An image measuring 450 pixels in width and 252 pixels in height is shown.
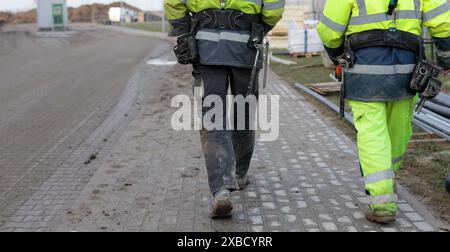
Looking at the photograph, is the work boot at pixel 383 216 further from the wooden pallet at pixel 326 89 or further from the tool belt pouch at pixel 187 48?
the wooden pallet at pixel 326 89

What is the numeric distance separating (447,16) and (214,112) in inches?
70.2

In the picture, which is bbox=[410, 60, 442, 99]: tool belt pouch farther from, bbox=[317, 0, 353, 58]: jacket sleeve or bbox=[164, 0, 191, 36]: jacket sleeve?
bbox=[164, 0, 191, 36]: jacket sleeve

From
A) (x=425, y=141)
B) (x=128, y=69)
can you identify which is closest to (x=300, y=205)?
(x=425, y=141)

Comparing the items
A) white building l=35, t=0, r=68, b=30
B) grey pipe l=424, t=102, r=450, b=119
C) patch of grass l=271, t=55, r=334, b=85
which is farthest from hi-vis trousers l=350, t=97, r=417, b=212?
white building l=35, t=0, r=68, b=30

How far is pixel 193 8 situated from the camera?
4.52 m

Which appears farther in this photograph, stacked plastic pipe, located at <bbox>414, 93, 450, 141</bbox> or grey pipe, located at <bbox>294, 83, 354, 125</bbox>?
grey pipe, located at <bbox>294, 83, 354, 125</bbox>

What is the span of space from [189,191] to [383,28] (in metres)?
2.11

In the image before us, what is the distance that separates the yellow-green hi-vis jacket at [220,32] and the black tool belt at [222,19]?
0.08ft

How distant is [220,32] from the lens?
448cm

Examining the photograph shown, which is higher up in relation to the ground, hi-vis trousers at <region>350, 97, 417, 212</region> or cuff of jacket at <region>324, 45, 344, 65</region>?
cuff of jacket at <region>324, 45, 344, 65</region>

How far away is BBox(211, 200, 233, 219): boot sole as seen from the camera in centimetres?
430

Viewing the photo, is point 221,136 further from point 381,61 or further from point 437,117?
point 437,117

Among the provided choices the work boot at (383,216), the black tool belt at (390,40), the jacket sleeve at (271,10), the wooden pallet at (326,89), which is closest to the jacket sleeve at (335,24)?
the black tool belt at (390,40)
